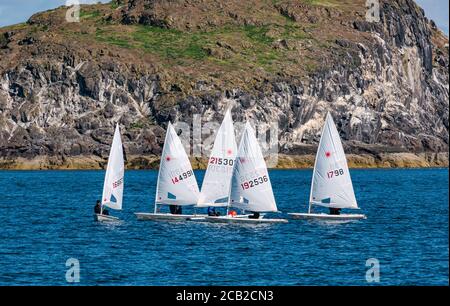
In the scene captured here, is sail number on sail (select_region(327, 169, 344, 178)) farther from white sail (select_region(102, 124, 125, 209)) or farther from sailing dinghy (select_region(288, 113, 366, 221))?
white sail (select_region(102, 124, 125, 209))

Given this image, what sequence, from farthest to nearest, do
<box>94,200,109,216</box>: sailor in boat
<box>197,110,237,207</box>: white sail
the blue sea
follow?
<box>94,200,109,216</box>: sailor in boat, <box>197,110,237,207</box>: white sail, the blue sea

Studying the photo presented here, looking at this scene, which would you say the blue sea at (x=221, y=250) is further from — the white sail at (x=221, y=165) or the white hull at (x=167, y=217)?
the white sail at (x=221, y=165)

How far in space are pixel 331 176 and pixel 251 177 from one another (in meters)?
8.64

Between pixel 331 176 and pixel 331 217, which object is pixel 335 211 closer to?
pixel 331 217

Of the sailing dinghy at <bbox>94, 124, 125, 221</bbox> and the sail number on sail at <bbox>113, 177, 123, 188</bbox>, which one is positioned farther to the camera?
the sail number on sail at <bbox>113, 177, 123, 188</bbox>

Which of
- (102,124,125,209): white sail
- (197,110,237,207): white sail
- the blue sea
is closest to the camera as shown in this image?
the blue sea

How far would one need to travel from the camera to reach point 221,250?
63.2 meters

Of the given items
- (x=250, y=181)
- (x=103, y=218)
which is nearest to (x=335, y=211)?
(x=250, y=181)

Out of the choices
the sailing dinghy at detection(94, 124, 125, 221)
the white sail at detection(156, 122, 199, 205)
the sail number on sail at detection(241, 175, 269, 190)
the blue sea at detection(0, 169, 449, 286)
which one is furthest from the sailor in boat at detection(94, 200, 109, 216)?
the sail number on sail at detection(241, 175, 269, 190)

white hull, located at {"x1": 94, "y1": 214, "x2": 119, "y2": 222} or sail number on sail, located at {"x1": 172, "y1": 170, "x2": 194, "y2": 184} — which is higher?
sail number on sail, located at {"x1": 172, "y1": 170, "x2": 194, "y2": 184}

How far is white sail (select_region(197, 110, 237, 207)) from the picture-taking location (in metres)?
80.8

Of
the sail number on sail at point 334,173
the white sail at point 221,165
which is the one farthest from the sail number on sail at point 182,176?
the sail number on sail at point 334,173

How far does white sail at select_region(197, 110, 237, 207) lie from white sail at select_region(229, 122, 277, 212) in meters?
2.91
